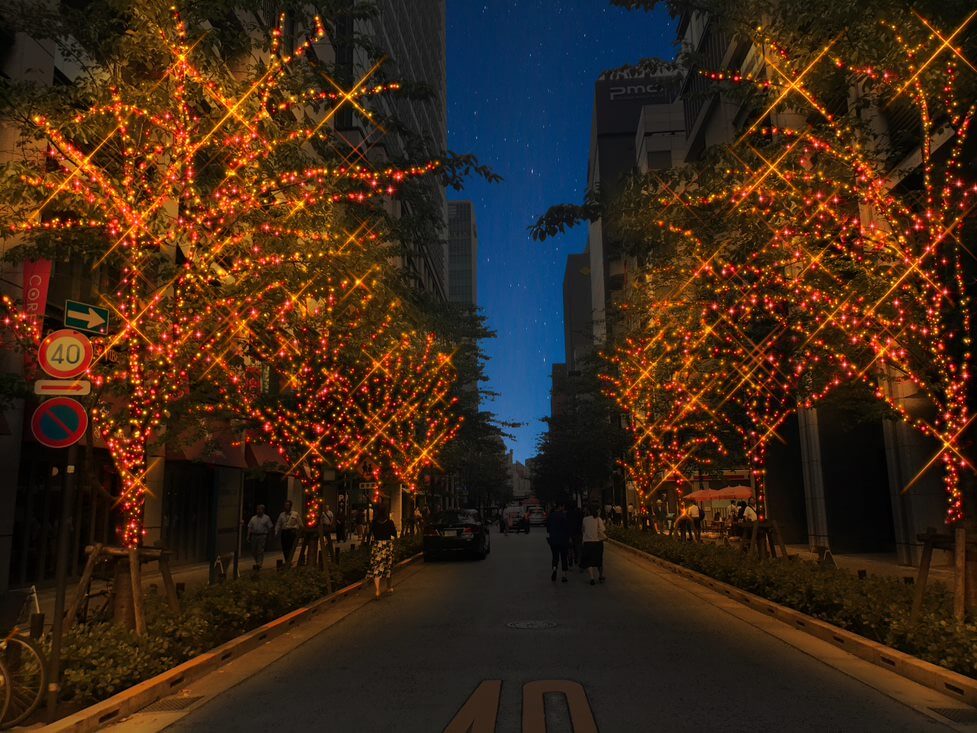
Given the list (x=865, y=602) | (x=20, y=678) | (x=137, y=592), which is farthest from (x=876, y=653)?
(x=20, y=678)

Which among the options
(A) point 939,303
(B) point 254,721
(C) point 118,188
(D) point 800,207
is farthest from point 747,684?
(C) point 118,188

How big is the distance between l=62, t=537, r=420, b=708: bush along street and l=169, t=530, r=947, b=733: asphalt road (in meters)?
0.91

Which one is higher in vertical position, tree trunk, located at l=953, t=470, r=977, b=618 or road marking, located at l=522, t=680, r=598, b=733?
tree trunk, located at l=953, t=470, r=977, b=618

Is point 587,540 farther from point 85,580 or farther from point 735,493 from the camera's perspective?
point 735,493

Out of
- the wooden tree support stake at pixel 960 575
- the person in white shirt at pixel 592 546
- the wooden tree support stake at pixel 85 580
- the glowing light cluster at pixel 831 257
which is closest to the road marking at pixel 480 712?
the wooden tree support stake at pixel 85 580

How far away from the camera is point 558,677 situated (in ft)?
25.5

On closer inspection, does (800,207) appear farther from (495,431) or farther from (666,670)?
(495,431)

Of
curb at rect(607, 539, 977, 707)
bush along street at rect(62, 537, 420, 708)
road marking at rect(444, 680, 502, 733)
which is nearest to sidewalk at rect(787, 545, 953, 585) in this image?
curb at rect(607, 539, 977, 707)

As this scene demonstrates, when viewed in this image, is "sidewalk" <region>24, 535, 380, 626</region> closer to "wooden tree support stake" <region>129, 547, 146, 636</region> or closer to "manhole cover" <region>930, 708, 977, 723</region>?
"wooden tree support stake" <region>129, 547, 146, 636</region>

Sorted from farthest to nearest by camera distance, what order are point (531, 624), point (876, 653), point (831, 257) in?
point (831, 257), point (531, 624), point (876, 653)

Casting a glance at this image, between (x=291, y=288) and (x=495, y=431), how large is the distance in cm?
3143

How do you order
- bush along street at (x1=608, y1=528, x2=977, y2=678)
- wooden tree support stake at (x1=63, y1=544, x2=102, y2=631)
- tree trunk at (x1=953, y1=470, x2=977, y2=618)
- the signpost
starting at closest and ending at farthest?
the signpost
bush along street at (x1=608, y1=528, x2=977, y2=678)
wooden tree support stake at (x1=63, y1=544, x2=102, y2=631)
tree trunk at (x1=953, y1=470, x2=977, y2=618)

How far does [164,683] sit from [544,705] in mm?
3769

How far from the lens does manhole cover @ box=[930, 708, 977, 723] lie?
6.15m
